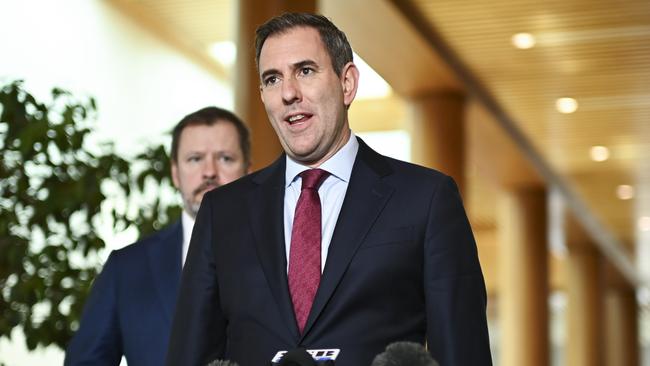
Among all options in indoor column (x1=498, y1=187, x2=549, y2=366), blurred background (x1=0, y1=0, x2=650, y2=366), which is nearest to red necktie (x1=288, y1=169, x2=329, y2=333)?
blurred background (x1=0, y1=0, x2=650, y2=366)

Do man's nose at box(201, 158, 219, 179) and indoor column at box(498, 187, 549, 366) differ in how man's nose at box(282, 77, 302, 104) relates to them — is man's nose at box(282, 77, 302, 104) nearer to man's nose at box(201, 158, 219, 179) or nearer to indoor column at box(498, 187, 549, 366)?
man's nose at box(201, 158, 219, 179)

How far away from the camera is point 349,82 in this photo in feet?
6.55

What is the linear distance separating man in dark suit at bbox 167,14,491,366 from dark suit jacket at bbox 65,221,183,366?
1321 mm

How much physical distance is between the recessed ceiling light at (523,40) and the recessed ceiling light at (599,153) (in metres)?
5.37

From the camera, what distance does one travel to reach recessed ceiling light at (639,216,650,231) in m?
23.4

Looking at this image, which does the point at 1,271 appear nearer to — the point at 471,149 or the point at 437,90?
the point at 437,90

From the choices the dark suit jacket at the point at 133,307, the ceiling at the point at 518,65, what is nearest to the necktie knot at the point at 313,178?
the dark suit jacket at the point at 133,307

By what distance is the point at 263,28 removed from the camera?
1.90 metres

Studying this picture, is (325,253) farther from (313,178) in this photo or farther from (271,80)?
(271,80)

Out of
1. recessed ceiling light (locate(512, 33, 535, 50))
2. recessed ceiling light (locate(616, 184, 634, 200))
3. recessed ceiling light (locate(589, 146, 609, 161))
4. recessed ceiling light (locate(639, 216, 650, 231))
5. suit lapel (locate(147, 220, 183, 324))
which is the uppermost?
recessed ceiling light (locate(512, 33, 535, 50))

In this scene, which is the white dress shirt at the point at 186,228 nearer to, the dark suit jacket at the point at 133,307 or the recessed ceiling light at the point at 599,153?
the dark suit jacket at the point at 133,307

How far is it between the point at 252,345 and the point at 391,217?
0.31 meters

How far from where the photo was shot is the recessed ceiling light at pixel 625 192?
20.3 metres

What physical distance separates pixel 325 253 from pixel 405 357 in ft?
1.87
